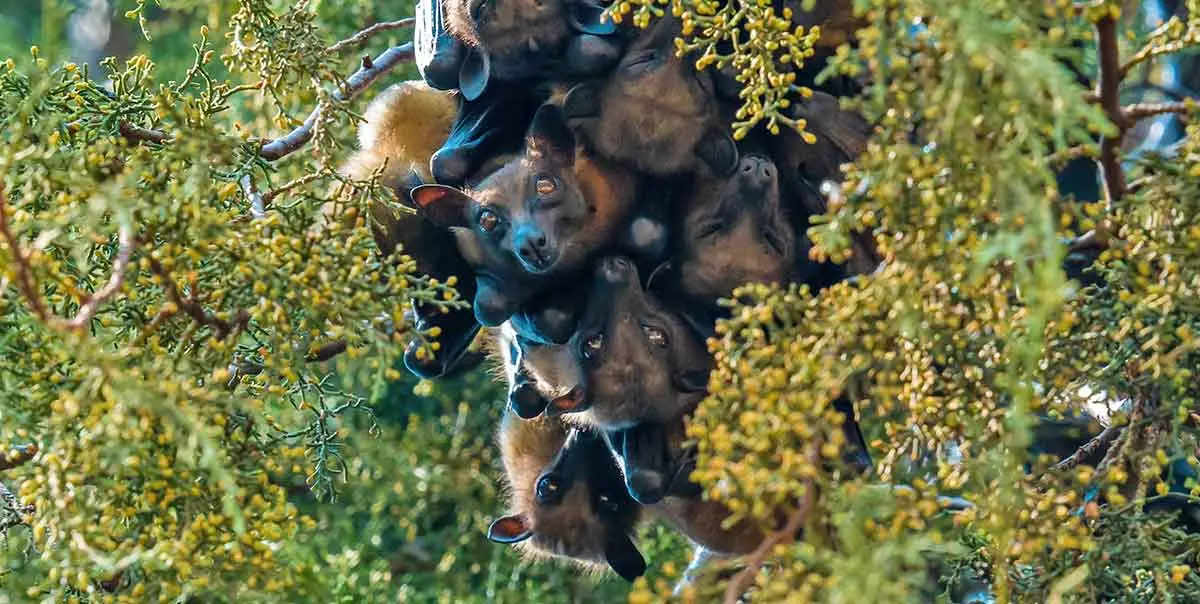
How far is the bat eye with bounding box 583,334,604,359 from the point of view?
6.03ft

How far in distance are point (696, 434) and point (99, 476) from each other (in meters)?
0.65

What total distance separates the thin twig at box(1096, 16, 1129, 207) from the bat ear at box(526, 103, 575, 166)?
2.30 feet

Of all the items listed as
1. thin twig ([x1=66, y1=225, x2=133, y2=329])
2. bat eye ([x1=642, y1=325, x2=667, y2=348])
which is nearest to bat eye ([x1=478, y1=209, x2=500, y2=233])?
bat eye ([x1=642, y1=325, x2=667, y2=348])

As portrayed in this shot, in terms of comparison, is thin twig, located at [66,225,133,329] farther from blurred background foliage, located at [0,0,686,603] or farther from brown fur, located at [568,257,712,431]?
brown fur, located at [568,257,712,431]

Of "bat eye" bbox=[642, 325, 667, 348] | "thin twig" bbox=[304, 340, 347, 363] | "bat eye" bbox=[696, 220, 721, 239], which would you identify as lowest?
"thin twig" bbox=[304, 340, 347, 363]

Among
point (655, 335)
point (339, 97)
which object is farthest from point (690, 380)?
point (339, 97)

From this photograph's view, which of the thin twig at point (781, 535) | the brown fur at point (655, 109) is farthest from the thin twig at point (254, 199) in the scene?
the thin twig at point (781, 535)

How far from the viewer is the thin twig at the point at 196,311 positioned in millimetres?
1585

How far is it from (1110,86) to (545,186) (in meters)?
0.73

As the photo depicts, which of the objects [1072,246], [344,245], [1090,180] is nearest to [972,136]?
[1072,246]

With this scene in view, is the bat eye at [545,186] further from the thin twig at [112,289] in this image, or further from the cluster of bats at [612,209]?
the thin twig at [112,289]

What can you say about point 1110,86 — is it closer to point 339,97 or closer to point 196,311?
point 196,311

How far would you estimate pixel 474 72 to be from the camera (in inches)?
74.0

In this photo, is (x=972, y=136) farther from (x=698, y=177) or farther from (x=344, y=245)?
(x=344, y=245)
